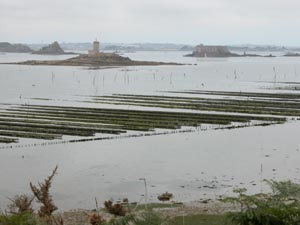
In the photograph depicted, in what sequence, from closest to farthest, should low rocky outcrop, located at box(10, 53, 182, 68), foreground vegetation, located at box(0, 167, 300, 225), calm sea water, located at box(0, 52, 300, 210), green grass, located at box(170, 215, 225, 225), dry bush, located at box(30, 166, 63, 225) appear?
1. dry bush, located at box(30, 166, 63, 225)
2. foreground vegetation, located at box(0, 167, 300, 225)
3. green grass, located at box(170, 215, 225, 225)
4. calm sea water, located at box(0, 52, 300, 210)
5. low rocky outcrop, located at box(10, 53, 182, 68)

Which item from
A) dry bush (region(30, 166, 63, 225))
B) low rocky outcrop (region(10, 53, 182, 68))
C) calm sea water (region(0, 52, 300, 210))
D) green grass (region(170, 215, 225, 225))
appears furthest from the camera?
low rocky outcrop (region(10, 53, 182, 68))

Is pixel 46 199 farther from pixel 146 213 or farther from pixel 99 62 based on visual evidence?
pixel 99 62

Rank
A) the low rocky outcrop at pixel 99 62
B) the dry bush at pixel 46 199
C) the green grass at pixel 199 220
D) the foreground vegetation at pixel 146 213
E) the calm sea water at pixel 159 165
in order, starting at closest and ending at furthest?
1. the dry bush at pixel 46 199
2. the foreground vegetation at pixel 146 213
3. the green grass at pixel 199 220
4. the calm sea water at pixel 159 165
5. the low rocky outcrop at pixel 99 62

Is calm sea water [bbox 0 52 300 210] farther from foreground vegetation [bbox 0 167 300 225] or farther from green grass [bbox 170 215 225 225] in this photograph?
foreground vegetation [bbox 0 167 300 225]

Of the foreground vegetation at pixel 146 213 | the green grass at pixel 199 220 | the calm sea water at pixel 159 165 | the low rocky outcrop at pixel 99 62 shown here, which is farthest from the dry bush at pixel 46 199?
the low rocky outcrop at pixel 99 62

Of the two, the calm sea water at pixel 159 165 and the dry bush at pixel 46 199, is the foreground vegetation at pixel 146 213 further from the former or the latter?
the calm sea water at pixel 159 165

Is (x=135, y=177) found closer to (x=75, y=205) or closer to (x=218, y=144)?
(x=75, y=205)

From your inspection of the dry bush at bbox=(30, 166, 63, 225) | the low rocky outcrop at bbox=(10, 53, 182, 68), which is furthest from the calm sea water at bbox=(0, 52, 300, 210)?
the low rocky outcrop at bbox=(10, 53, 182, 68)

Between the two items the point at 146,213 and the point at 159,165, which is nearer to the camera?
the point at 146,213

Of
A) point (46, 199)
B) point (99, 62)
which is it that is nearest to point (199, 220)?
point (46, 199)

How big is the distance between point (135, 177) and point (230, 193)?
15.3 ft

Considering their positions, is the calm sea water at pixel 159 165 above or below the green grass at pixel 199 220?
below

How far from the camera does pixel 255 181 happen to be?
21.6m

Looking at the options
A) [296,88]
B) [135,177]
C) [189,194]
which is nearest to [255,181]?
[189,194]
